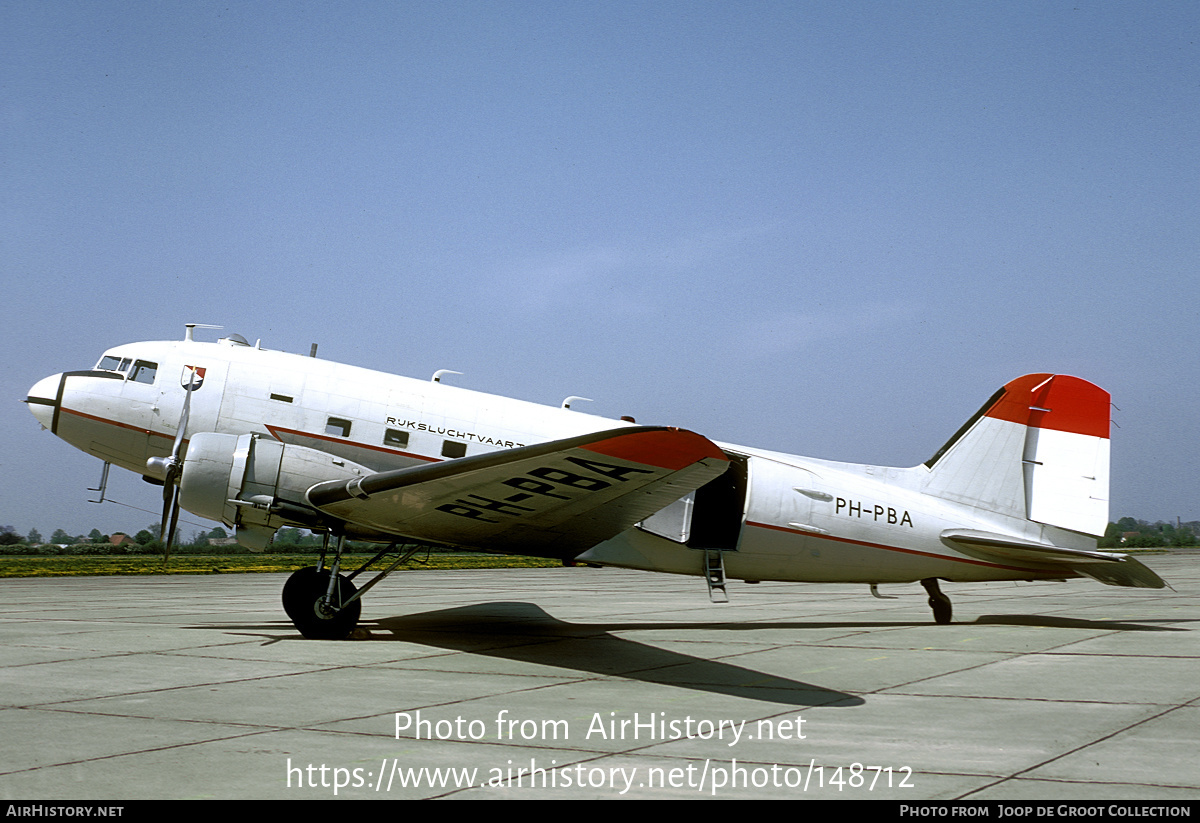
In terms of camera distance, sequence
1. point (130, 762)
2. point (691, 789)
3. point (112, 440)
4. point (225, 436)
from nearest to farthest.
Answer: point (691, 789) < point (130, 762) < point (225, 436) < point (112, 440)

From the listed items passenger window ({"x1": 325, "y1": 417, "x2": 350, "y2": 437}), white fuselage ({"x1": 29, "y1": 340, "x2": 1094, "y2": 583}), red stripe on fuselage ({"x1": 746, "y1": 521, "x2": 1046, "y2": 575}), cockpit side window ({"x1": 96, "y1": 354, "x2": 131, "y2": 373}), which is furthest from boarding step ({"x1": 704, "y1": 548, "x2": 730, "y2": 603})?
cockpit side window ({"x1": 96, "y1": 354, "x2": 131, "y2": 373})

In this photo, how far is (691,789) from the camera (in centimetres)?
551

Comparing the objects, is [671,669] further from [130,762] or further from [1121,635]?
[1121,635]

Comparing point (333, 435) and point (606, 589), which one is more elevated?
point (333, 435)

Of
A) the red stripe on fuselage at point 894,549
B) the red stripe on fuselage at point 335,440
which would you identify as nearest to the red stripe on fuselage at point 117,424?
the red stripe on fuselage at point 335,440

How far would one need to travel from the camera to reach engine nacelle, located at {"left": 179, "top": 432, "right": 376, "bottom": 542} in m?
12.0

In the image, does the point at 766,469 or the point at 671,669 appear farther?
the point at 766,469

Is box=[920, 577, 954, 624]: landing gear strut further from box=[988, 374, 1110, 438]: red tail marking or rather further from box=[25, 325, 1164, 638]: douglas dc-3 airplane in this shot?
box=[988, 374, 1110, 438]: red tail marking

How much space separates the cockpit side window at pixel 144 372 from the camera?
522 inches

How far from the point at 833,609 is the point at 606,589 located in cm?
840

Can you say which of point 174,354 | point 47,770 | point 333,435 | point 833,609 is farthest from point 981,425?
point 47,770

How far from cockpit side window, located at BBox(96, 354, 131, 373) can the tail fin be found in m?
12.0

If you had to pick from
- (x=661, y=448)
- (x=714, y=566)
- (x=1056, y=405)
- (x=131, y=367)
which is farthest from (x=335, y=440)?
(x=1056, y=405)

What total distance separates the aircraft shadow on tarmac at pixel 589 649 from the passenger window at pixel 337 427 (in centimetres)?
280
